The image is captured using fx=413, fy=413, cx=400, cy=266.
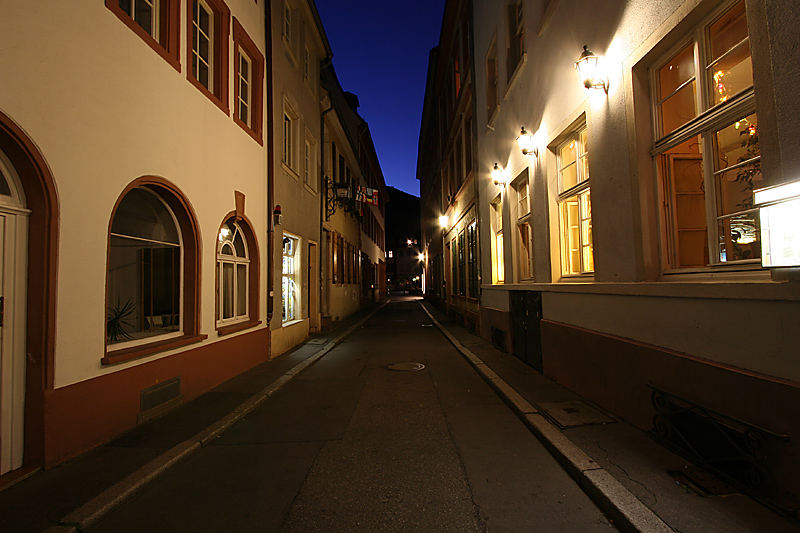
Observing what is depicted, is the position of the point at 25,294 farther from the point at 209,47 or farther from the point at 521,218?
the point at 521,218

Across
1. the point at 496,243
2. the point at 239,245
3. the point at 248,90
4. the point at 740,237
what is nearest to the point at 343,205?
the point at 496,243

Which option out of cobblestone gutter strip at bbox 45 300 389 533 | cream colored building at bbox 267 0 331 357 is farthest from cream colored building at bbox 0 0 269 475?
cream colored building at bbox 267 0 331 357

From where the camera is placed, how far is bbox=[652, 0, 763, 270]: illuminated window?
3314 millimetres

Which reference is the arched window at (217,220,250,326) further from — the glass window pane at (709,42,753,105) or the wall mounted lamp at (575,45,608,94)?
the glass window pane at (709,42,753,105)

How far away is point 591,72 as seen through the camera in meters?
5.04

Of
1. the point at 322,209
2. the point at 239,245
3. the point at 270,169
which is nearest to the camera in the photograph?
the point at 239,245

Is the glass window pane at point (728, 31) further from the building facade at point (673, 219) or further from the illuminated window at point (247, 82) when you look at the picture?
the illuminated window at point (247, 82)

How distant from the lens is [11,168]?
370 centimetres

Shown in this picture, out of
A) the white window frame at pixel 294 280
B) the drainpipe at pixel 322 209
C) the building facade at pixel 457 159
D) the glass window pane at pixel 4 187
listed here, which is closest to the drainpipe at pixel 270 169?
the white window frame at pixel 294 280

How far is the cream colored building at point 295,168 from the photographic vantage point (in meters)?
9.59

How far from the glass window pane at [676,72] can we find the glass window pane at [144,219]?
6.31m

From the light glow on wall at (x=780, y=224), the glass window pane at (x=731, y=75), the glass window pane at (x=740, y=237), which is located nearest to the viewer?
the light glow on wall at (x=780, y=224)

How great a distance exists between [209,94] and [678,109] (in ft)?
21.4

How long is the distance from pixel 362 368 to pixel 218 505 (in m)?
5.22
